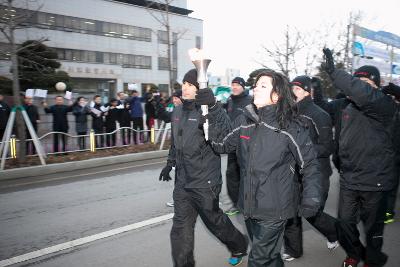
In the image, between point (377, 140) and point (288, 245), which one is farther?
point (288, 245)

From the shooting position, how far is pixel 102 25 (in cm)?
4541

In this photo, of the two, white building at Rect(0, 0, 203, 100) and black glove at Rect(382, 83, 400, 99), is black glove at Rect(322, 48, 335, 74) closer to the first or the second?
black glove at Rect(382, 83, 400, 99)

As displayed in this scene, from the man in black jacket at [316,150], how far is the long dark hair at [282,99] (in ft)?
4.20

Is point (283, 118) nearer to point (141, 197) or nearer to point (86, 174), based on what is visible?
point (141, 197)

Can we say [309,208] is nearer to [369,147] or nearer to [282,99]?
[282,99]

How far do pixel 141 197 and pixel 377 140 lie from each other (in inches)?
170

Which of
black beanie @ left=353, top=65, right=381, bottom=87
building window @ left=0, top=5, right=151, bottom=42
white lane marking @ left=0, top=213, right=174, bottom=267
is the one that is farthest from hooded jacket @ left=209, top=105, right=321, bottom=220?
building window @ left=0, top=5, right=151, bottom=42

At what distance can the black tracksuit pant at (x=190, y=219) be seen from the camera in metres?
3.39

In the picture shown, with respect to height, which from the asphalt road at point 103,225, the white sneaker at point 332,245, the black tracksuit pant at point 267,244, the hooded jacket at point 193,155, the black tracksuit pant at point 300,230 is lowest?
the asphalt road at point 103,225

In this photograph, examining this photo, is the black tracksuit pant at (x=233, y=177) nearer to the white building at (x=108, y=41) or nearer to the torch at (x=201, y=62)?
the torch at (x=201, y=62)

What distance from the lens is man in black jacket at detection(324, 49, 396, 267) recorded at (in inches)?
133

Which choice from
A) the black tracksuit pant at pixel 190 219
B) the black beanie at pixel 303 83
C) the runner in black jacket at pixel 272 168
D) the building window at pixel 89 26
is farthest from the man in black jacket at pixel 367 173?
the building window at pixel 89 26

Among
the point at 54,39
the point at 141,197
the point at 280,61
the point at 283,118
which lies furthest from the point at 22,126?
the point at 54,39

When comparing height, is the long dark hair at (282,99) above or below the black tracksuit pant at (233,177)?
above
